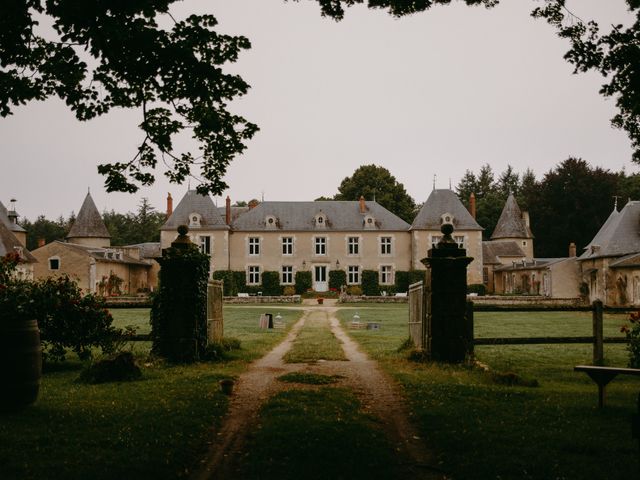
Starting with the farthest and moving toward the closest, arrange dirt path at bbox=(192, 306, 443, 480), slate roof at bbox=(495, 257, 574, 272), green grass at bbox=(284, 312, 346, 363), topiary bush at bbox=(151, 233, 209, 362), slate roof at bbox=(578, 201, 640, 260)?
slate roof at bbox=(495, 257, 574, 272) < slate roof at bbox=(578, 201, 640, 260) < green grass at bbox=(284, 312, 346, 363) < topiary bush at bbox=(151, 233, 209, 362) < dirt path at bbox=(192, 306, 443, 480)

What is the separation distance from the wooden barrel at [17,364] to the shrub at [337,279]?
37558 mm

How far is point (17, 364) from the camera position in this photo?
5.63 meters

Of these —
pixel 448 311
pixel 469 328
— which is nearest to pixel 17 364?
pixel 448 311

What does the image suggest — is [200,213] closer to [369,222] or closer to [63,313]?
[369,222]

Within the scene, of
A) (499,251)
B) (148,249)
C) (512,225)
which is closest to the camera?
(499,251)

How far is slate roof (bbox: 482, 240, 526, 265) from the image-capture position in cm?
5038

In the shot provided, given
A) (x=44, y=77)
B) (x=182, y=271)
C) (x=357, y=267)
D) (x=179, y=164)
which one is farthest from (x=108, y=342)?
(x=357, y=267)

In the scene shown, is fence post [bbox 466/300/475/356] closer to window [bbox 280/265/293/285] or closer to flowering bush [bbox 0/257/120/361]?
flowering bush [bbox 0/257/120/361]

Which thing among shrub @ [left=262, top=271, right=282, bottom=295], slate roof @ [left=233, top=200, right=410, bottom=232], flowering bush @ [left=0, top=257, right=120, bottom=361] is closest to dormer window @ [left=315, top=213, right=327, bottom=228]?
slate roof @ [left=233, top=200, right=410, bottom=232]

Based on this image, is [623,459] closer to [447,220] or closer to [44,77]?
[44,77]

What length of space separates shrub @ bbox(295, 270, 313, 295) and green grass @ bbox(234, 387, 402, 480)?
36560mm

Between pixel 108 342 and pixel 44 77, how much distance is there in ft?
13.3

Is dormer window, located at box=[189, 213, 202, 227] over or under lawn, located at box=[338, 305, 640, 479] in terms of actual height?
over

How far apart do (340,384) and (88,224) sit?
47360mm
